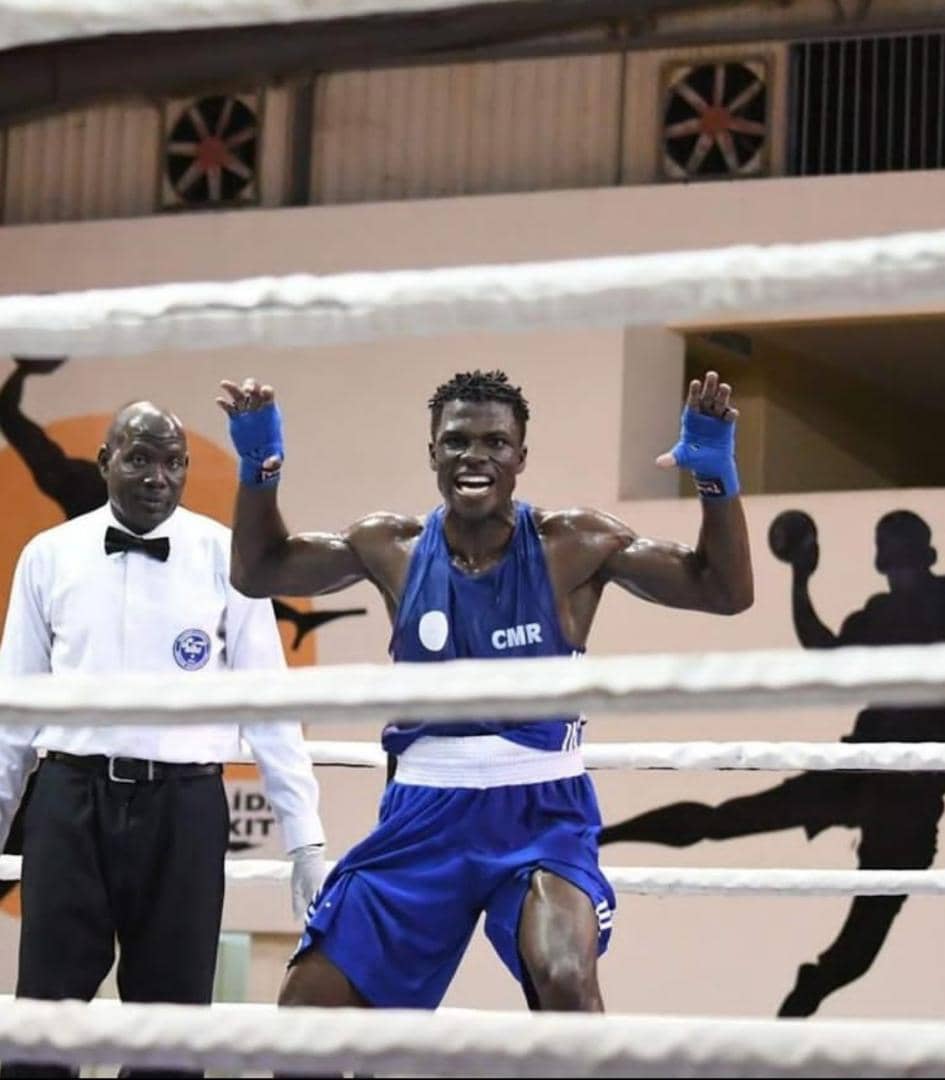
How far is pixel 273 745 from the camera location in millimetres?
2338

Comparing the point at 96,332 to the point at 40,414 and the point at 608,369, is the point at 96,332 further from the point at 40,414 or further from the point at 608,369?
the point at 40,414

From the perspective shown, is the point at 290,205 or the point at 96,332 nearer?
the point at 96,332

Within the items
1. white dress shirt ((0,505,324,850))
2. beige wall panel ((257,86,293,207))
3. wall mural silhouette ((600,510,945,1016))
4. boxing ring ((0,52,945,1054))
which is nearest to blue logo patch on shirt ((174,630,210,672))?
white dress shirt ((0,505,324,850))

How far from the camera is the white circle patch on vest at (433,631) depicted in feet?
6.17

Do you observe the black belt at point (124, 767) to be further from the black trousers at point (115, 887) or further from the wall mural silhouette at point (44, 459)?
the wall mural silhouette at point (44, 459)

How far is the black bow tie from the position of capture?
7.48ft

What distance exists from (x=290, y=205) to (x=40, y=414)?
38.8 inches

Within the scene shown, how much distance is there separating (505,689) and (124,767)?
4.36 ft

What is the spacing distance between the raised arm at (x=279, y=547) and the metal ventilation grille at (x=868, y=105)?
3913mm

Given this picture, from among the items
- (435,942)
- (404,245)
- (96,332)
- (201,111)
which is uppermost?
(201,111)

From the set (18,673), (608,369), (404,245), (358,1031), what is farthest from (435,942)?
(404,245)

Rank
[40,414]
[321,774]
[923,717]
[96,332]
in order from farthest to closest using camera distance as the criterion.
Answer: [40,414]
[321,774]
[923,717]
[96,332]

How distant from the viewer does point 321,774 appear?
5.54 metres

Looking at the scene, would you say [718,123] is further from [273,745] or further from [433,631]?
[433,631]
